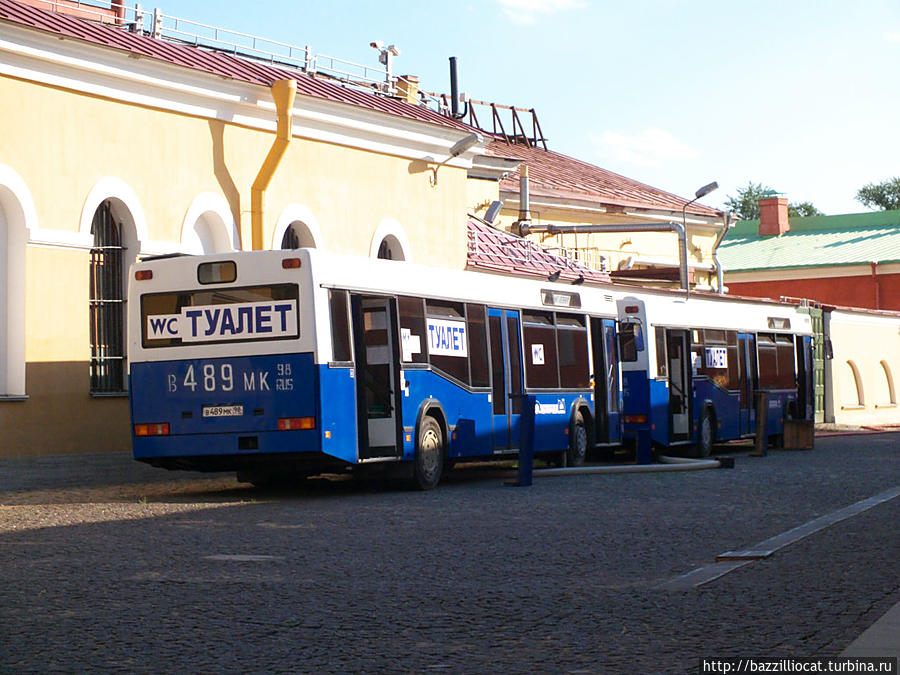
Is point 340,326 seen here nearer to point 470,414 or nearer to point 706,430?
point 470,414

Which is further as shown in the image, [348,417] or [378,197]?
[378,197]

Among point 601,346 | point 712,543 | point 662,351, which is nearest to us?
point 712,543

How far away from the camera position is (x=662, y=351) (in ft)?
88.8

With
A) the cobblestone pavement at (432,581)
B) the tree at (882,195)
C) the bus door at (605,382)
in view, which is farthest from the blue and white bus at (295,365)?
the tree at (882,195)

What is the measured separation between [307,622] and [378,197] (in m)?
21.2

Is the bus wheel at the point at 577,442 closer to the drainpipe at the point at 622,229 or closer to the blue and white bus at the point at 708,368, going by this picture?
the blue and white bus at the point at 708,368

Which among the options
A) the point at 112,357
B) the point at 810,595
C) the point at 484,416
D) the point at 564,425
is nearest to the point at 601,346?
the point at 564,425

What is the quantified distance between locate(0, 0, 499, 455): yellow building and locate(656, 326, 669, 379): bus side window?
593 centimetres

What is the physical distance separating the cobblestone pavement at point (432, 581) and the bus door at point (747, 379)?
1200 centimetres

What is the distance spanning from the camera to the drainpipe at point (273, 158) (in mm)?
25578

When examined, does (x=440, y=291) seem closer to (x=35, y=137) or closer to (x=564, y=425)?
(x=564, y=425)

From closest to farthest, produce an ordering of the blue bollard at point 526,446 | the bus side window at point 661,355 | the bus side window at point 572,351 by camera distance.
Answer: the blue bollard at point 526,446, the bus side window at point 572,351, the bus side window at point 661,355

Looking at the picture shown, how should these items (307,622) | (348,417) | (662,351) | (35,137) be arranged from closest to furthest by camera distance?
(307,622) < (348,417) < (35,137) < (662,351)

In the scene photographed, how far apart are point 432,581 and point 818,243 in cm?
6550
